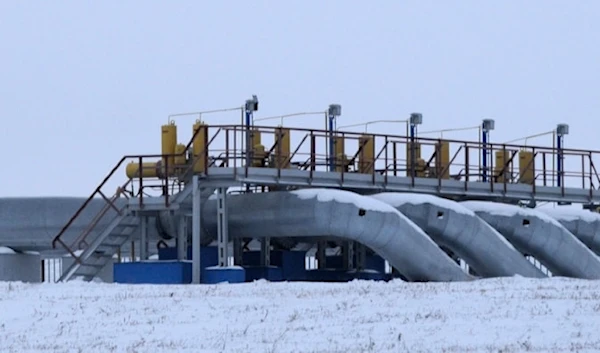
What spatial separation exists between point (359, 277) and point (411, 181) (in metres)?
3.05

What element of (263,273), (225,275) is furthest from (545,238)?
(225,275)

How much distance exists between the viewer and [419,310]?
76.3 ft

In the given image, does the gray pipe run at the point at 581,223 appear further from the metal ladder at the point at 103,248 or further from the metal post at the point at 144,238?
the metal ladder at the point at 103,248

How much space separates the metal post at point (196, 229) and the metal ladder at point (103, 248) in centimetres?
239

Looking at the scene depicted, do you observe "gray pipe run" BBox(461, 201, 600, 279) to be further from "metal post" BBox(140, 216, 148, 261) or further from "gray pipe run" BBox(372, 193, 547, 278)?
"metal post" BBox(140, 216, 148, 261)

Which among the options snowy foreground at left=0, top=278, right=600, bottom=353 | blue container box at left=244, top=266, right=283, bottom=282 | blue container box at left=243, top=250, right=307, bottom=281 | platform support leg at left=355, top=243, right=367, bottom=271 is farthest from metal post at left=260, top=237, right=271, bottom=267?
snowy foreground at left=0, top=278, right=600, bottom=353

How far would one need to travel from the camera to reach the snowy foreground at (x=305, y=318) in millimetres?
19469

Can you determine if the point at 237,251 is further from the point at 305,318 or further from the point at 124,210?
the point at 305,318

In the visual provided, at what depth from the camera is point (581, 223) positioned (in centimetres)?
4303

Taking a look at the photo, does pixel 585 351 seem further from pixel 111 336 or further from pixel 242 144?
pixel 242 144

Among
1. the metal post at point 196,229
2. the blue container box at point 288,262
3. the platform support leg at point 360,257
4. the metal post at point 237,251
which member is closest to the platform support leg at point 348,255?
the platform support leg at point 360,257

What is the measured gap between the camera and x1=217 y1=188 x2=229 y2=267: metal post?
34.7m

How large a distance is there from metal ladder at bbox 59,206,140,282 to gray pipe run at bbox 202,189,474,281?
2680 mm

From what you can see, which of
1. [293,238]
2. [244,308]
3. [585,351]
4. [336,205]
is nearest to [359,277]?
[293,238]
